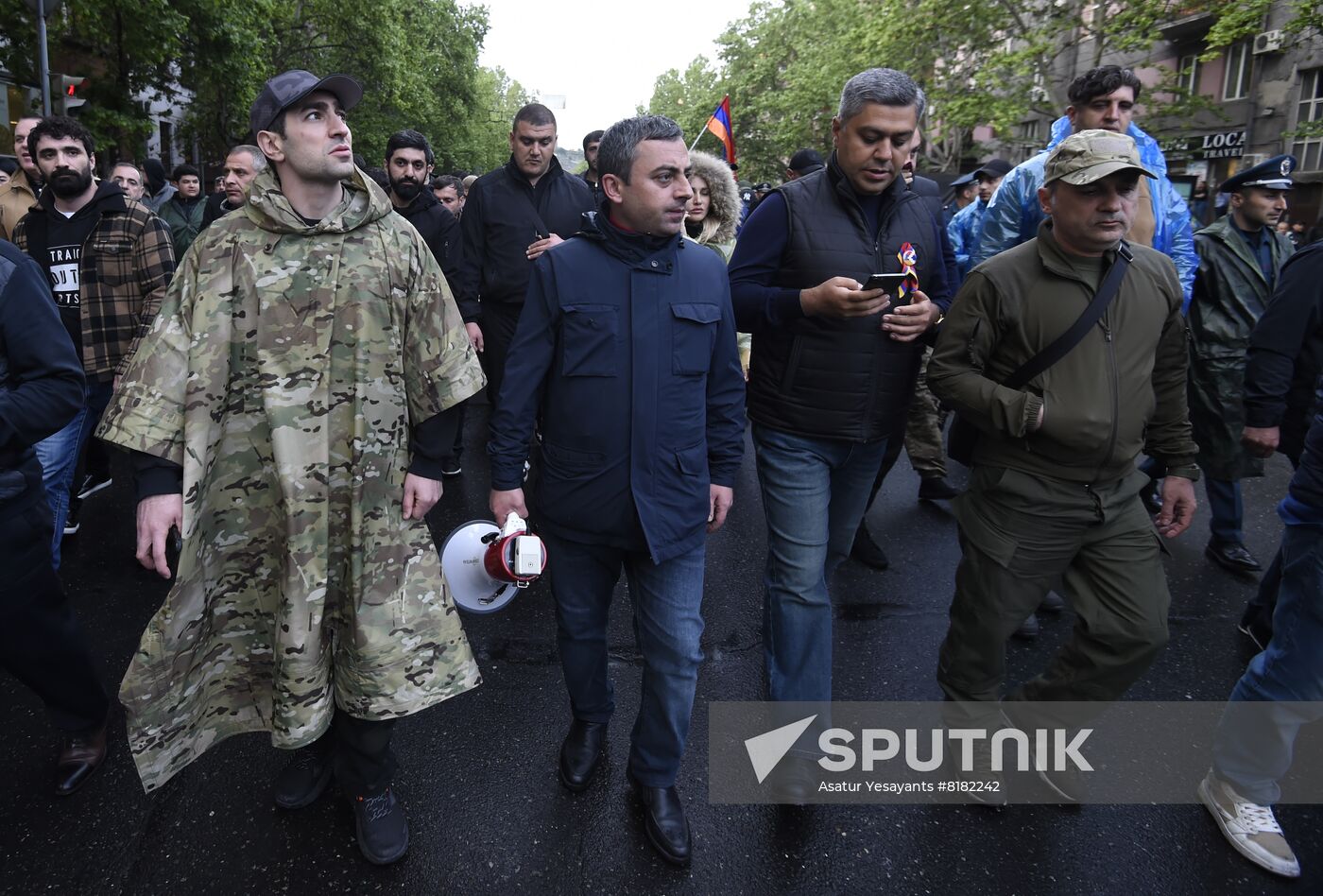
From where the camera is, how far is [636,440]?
2.48m

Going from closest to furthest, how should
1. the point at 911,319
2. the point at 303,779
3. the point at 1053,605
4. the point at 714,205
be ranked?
the point at 911,319 → the point at 303,779 → the point at 1053,605 → the point at 714,205

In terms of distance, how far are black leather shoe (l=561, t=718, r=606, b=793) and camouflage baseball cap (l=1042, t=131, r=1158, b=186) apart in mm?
2225

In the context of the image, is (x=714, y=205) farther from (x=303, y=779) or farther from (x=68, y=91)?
(x=68, y=91)

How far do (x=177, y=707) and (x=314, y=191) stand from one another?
1.45 meters

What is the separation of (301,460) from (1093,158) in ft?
7.60

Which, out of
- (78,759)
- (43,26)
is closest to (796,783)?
(78,759)

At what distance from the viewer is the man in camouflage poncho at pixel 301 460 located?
2.25 meters

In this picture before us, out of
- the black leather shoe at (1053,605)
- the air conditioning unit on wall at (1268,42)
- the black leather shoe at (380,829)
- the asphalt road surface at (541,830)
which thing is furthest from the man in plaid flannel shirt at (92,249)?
the air conditioning unit on wall at (1268,42)

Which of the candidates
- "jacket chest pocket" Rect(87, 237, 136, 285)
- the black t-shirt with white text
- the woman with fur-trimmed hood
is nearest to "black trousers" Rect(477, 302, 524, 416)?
the woman with fur-trimmed hood

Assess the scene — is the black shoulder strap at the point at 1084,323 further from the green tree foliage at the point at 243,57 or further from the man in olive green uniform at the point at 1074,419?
the green tree foliage at the point at 243,57

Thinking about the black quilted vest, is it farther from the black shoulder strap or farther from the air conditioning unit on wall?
the air conditioning unit on wall

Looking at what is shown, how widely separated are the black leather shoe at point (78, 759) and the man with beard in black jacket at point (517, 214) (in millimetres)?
2868

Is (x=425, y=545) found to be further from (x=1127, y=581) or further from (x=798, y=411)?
(x=1127, y=581)

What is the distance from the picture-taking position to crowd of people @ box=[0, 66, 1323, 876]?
2307 mm
